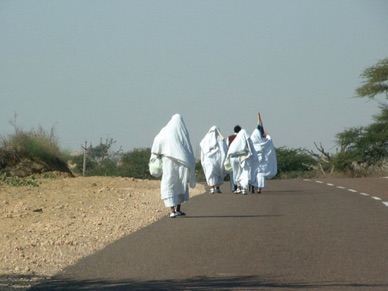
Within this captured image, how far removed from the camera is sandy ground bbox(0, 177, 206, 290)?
12.1m

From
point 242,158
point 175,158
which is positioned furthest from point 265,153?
point 175,158

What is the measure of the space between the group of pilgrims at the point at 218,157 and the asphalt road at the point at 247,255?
102 centimetres

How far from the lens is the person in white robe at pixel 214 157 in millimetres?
29016

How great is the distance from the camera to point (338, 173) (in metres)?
62.9

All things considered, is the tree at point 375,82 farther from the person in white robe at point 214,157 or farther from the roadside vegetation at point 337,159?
the person in white robe at point 214,157

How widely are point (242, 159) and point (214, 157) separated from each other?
189 cm

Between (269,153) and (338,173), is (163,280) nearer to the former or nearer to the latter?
(269,153)

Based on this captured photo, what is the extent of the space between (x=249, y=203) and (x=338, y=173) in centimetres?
4118

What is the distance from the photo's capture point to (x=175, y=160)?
63.9ft

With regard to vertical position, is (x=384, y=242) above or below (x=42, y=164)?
below

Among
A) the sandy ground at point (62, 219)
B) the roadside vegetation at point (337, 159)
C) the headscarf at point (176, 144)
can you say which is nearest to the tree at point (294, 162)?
the roadside vegetation at point (337, 159)

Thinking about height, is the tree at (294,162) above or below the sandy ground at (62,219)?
above

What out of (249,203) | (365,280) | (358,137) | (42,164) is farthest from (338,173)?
(365,280)

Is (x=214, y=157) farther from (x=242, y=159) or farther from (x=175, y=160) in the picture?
(x=175, y=160)
